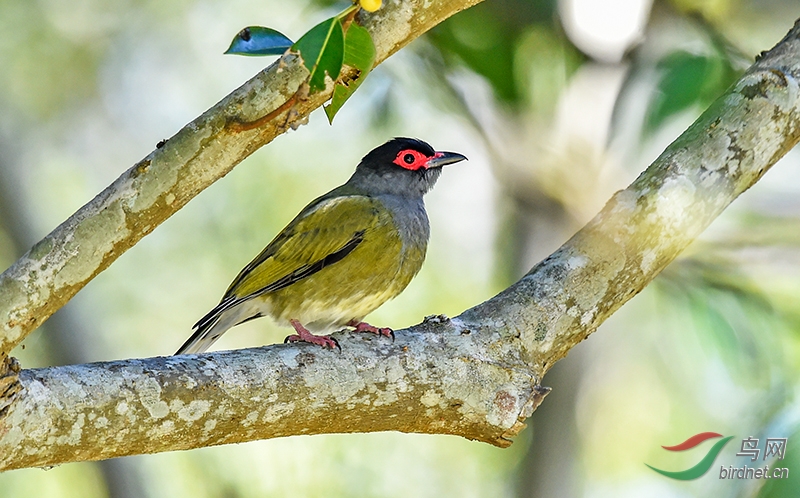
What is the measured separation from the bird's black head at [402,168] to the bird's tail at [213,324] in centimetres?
116

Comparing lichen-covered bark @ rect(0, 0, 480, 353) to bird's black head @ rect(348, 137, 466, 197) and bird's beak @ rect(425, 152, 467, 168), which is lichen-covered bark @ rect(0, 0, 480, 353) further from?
bird's beak @ rect(425, 152, 467, 168)

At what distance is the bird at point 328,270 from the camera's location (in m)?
4.48

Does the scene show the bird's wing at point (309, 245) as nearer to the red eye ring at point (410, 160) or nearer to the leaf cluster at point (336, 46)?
the red eye ring at point (410, 160)

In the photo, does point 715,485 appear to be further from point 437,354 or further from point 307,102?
point 307,102

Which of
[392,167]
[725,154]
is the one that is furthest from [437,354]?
[392,167]

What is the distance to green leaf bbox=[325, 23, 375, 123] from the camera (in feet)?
7.54

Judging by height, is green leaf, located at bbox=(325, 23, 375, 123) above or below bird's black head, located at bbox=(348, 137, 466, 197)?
below

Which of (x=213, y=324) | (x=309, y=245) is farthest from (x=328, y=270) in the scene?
(x=213, y=324)

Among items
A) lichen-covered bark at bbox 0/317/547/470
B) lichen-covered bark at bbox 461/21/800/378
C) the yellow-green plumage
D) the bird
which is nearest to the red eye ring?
the bird

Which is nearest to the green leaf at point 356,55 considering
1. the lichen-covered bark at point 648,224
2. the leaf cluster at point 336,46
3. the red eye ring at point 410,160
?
the leaf cluster at point 336,46

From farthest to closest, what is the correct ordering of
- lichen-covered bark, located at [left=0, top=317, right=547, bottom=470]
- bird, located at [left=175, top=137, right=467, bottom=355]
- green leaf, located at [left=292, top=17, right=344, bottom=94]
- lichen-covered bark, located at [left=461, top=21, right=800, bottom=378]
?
bird, located at [left=175, top=137, right=467, bottom=355]
lichen-covered bark, located at [left=461, top=21, right=800, bottom=378]
lichen-covered bark, located at [left=0, top=317, right=547, bottom=470]
green leaf, located at [left=292, top=17, right=344, bottom=94]

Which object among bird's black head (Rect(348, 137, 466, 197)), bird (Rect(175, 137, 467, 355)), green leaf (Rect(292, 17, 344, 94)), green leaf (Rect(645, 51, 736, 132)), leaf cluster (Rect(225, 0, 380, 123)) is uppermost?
green leaf (Rect(645, 51, 736, 132))

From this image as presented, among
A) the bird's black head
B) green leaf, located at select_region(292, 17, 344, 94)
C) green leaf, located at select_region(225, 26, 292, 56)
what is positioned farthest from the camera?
the bird's black head

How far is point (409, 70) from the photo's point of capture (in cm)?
702
